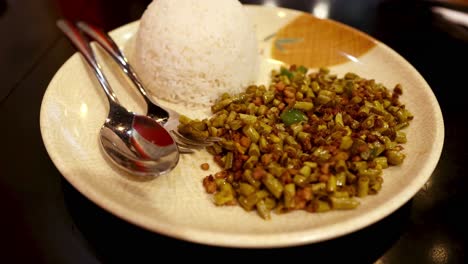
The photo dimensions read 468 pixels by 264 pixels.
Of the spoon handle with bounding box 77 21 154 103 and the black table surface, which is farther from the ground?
the spoon handle with bounding box 77 21 154 103

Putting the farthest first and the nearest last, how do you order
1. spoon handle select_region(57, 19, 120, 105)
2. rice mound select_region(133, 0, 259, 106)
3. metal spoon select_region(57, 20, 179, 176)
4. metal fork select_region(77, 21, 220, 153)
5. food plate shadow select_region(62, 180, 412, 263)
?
rice mound select_region(133, 0, 259, 106), spoon handle select_region(57, 19, 120, 105), metal fork select_region(77, 21, 220, 153), metal spoon select_region(57, 20, 179, 176), food plate shadow select_region(62, 180, 412, 263)

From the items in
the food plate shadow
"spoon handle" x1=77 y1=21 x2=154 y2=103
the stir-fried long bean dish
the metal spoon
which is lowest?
the food plate shadow

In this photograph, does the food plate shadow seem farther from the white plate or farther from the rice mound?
the rice mound

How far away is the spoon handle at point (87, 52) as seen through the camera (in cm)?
182

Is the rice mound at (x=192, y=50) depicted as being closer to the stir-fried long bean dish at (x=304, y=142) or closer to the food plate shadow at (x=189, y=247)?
the stir-fried long bean dish at (x=304, y=142)

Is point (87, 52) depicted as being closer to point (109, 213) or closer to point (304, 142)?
point (109, 213)

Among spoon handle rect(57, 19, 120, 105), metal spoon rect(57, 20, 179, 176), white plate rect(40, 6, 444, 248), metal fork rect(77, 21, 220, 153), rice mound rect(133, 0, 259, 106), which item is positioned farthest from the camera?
rice mound rect(133, 0, 259, 106)

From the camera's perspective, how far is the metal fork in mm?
1682

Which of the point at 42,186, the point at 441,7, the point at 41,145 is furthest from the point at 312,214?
the point at 441,7

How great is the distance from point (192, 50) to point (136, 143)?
60cm

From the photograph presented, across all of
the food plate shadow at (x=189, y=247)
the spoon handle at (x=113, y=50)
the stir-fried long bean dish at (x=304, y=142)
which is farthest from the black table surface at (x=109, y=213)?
the spoon handle at (x=113, y=50)

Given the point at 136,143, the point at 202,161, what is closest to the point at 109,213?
the point at 136,143

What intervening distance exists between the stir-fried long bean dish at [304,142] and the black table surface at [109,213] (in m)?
0.16

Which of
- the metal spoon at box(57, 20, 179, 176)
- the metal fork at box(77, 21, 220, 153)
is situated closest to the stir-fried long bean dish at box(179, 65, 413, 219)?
the metal fork at box(77, 21, 220, 153)
